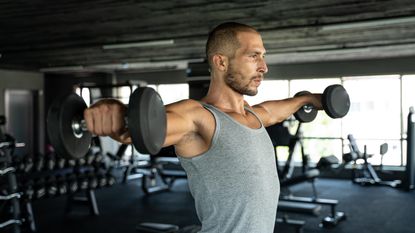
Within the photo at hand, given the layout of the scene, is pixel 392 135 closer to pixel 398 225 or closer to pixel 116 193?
pixel 398 225

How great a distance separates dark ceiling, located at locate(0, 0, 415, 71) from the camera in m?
3.32

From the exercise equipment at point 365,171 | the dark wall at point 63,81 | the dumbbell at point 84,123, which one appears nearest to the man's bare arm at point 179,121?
the dumbbell at point 84,123

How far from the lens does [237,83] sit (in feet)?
3.90

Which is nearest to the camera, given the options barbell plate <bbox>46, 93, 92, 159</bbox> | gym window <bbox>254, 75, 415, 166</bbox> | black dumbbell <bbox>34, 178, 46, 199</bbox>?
barbell plate <bbox>46, 93, 92, 159</bbox>

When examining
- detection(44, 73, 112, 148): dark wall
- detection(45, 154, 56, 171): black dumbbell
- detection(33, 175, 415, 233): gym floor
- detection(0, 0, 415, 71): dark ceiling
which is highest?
detection(0, 0, 415, 71): dark ceiling

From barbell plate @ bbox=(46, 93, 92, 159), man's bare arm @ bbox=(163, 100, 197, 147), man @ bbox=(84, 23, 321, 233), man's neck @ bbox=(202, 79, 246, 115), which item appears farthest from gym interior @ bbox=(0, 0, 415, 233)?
man's neck @ bbox=(202, 79, 246, 115)

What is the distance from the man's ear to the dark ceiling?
83.3 inches

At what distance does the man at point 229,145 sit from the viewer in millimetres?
1087

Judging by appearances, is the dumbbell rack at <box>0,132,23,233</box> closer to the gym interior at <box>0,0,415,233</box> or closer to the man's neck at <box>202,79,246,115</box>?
the gym interior at <box>0,0,415,233</box>

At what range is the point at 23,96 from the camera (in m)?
7.89

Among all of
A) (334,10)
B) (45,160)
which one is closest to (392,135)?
(334,10)

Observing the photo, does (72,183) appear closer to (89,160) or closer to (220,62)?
(89,160)

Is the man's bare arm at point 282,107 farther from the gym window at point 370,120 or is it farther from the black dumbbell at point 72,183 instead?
the gym window at point 370,120

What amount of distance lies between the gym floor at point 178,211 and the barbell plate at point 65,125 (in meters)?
3.09
